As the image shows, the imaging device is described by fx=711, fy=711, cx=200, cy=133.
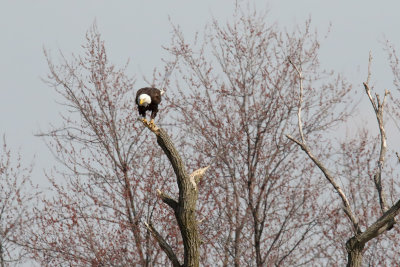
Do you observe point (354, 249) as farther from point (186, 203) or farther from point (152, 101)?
point (152, 101)

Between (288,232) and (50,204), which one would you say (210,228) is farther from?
(50,204)

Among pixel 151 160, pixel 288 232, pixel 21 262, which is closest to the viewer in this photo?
pixel 288 232

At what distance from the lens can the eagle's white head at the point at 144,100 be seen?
10.9m

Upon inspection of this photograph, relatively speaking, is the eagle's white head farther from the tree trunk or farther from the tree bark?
the tree trunk

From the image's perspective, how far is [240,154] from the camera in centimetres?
1472

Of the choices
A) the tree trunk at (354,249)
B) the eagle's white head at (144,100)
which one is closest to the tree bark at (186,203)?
the eagle's white head at (144,100)

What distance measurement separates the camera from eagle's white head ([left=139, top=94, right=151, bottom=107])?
35.8 feet

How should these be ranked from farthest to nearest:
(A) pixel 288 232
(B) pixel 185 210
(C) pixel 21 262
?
(C) pixel 21 262, (A) pixel 288 232, (B) pixel 185 210

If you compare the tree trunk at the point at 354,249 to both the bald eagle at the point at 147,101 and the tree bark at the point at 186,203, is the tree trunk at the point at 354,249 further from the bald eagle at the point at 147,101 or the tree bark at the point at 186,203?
the bald eagle at the point at 147,101

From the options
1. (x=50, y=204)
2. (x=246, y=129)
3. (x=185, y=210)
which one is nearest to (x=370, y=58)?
A: (x=185, y=210)

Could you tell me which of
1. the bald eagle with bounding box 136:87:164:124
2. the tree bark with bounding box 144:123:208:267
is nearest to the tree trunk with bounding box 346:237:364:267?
the tree bark with bounding box 144:123:208:267

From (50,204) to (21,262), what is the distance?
10.9 ft

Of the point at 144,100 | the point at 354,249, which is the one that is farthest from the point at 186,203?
the point at 144,100

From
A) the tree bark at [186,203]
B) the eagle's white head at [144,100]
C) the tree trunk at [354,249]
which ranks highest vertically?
the eagle's white head at [144,100]
